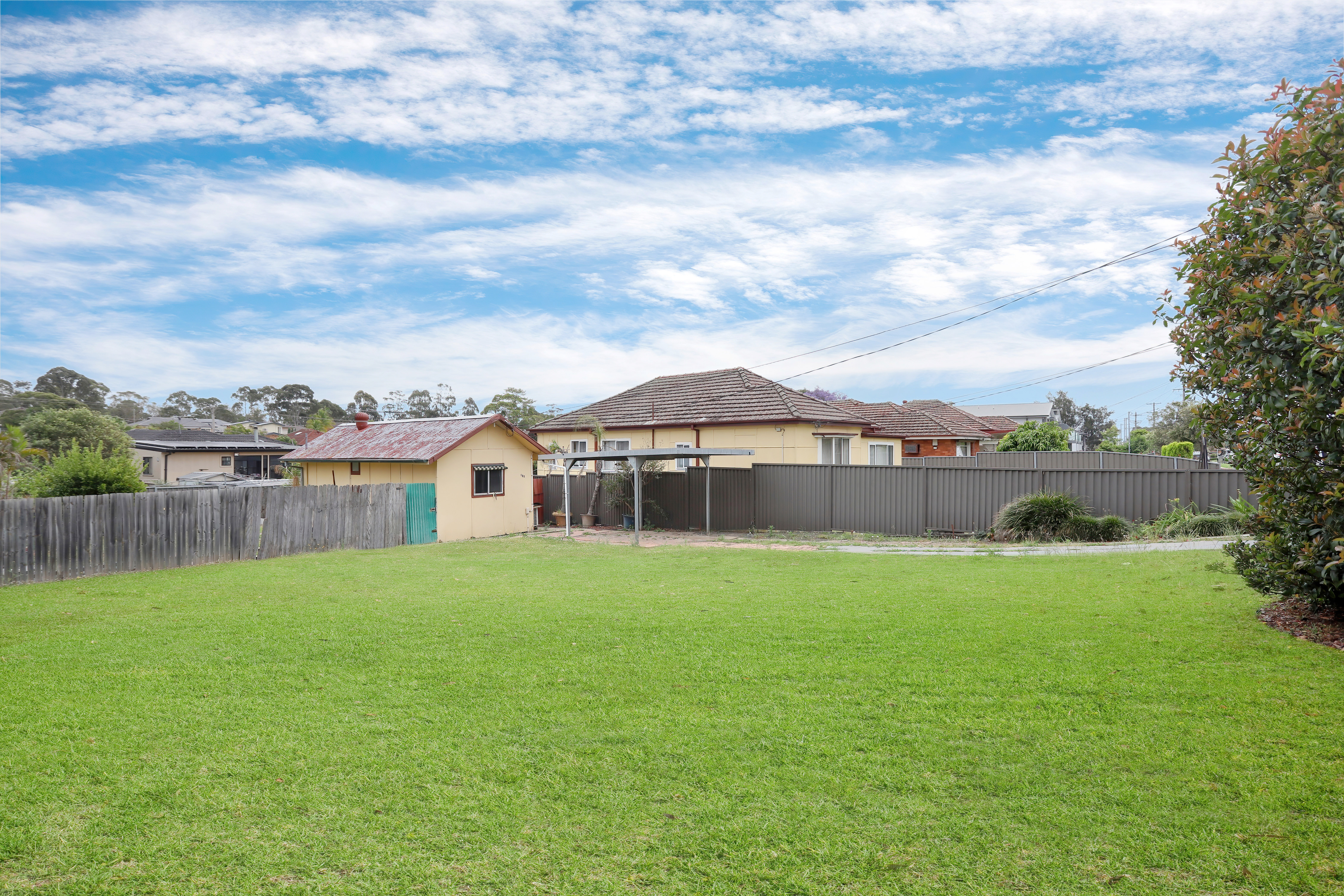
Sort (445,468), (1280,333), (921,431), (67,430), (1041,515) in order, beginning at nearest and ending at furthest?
(1280,333) → (1041,515) → (445,468) → (921,431) → (67,430)

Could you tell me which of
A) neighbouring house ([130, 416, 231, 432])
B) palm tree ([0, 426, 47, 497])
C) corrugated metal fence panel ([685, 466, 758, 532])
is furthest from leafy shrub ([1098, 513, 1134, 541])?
neighbouring house ([130, 416, 231, 432])

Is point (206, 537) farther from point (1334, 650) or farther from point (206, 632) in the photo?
point (1334, 650)

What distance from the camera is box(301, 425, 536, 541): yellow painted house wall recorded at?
20781 millimetres

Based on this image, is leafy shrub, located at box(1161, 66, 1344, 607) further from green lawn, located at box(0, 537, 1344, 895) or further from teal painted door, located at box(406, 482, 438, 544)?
teal painted door, located at box(406, 482, 438, 544)

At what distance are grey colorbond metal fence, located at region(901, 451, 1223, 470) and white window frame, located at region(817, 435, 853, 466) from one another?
4.94 meters

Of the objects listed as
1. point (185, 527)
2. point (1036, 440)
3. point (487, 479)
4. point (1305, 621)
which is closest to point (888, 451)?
point (1036, 440)

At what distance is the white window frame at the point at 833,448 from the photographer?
24.6 m

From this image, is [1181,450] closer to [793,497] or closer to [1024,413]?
[793,497]

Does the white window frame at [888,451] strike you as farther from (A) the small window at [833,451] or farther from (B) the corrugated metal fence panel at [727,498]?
(B) the corrugated metal fence panel at [727,498]

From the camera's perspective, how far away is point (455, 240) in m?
27.6

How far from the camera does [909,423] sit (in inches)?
1521

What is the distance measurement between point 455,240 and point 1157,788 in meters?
27.2

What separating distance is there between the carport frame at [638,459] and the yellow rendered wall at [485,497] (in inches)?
46.2

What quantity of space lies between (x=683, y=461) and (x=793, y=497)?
19.8ft
